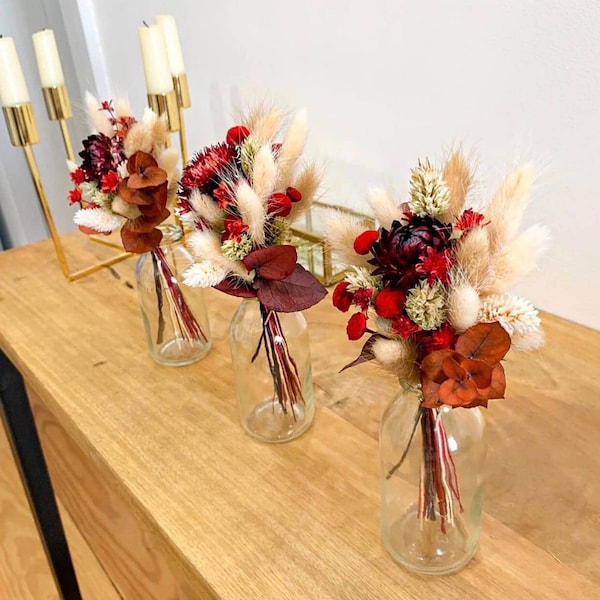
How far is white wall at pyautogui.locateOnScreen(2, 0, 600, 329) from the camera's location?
2.32 ft

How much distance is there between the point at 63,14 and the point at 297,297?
128cm

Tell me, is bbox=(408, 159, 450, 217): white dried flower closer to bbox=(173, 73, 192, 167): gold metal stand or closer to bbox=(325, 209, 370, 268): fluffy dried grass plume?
bbox=(325, 209, 370, 268): fluffy dried grass plume

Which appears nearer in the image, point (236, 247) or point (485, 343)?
point (485, 343)

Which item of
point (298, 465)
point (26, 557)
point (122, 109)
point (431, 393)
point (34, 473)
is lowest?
point (26, 557)

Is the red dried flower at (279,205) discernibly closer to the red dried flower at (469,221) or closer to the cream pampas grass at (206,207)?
the cream pampas grass at (206,207)

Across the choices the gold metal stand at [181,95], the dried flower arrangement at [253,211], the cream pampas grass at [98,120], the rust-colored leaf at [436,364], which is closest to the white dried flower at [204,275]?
the dried flower arrangement at [253,211]

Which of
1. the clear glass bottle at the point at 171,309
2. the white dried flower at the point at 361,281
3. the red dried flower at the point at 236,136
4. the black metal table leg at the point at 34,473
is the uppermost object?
the red dried flower at the point at 236,136

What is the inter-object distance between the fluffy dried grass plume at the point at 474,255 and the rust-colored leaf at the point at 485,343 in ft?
0.10

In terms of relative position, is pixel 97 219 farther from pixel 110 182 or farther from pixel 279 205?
pixel 279 205

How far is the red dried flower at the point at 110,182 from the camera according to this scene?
27.7 inches

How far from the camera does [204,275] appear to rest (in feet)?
1.75

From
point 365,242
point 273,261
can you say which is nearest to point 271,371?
point 273,261

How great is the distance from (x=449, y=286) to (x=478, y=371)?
2.2 inches

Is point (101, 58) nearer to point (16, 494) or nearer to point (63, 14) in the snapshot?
point (63, 14)
